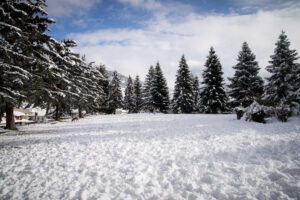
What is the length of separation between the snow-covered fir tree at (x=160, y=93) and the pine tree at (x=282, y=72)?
748 inches

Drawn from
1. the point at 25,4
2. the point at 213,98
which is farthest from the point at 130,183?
the point at 213,98

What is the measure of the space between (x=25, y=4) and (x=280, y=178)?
16912mm

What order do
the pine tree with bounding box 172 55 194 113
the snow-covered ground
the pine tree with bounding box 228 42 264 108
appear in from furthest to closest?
the pine tree with bounding box 172 55 194 113 < the pine tree with bounding box 228 42 264 108 < the snow-covered ground

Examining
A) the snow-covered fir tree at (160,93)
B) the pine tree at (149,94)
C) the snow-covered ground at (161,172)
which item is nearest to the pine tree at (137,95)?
the pine tree at (149,94)

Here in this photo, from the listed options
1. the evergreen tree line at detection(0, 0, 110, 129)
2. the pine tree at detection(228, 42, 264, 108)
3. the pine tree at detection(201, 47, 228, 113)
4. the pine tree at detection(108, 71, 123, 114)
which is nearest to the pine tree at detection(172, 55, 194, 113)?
the pine tree at detection(201, 47, 228, 113)

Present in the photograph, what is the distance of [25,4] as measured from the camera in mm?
10195

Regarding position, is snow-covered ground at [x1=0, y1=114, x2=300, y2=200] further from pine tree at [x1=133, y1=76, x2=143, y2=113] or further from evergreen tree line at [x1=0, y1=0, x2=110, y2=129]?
pine tree at [x1=133, y1=76, x2=143, y2=113]

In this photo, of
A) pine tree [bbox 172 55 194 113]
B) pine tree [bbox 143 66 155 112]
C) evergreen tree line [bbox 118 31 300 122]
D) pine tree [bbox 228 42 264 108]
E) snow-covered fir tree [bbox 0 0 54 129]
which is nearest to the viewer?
snow-covered fir tree [bbox 0 0 54 129]

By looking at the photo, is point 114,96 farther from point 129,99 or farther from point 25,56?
point 25,56

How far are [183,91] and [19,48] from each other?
2632 cm

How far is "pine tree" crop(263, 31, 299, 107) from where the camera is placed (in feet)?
51.7

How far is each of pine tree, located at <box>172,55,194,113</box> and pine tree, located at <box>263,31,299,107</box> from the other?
14141 mm

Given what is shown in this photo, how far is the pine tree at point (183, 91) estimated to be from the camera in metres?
29.8

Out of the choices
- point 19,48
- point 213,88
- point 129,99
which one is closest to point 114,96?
point 129,99
